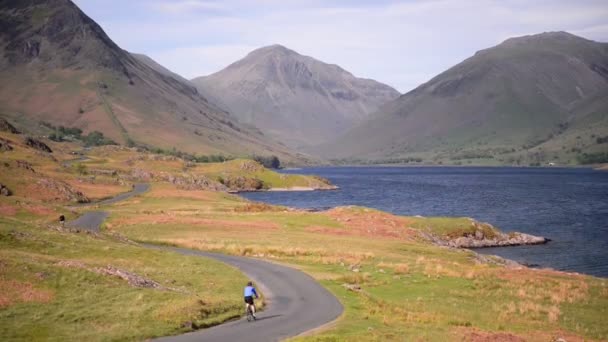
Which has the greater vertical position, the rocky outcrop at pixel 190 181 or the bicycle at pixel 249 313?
the bicycle at pixel 249 313

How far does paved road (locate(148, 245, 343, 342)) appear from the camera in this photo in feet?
95.2

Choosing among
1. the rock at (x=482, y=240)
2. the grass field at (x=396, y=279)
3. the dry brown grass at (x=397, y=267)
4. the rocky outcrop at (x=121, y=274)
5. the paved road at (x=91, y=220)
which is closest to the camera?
the grass field at (x=396, y=279)

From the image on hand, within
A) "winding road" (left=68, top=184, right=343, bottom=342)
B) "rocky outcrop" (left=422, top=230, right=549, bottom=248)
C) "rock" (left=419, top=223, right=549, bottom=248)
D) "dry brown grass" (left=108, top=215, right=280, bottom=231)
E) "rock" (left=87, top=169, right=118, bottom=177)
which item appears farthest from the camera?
"rock" (left=87, top=169, right=118, bottom=177)

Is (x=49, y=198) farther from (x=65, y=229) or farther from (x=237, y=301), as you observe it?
(x=237, y=301)

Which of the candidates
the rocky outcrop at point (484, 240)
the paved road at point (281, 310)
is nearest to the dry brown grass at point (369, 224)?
the rocky outcrop at point (484, 240)

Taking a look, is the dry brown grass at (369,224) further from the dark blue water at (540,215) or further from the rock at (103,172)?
the rock at (103,172)

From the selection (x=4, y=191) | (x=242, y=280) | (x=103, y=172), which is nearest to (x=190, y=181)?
(x=103, y=172)

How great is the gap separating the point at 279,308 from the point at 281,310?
0.64 m

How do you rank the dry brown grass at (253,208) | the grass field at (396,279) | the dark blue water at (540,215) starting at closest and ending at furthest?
the grass field at (396,279) < the dark blue water at (540,215) < the dry brown grass at (253,208)

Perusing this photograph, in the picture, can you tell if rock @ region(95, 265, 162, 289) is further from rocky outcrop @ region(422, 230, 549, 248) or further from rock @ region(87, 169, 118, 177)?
rock @ region(87, 169, 118, 177)

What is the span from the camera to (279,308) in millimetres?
36094

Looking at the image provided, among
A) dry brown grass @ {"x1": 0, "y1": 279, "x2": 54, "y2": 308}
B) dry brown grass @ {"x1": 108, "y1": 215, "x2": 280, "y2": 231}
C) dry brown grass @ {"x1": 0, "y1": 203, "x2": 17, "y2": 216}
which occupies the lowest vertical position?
dry brown grass @ {"x1": 108, "y1": 215, "x2": 280, "y2": 231}

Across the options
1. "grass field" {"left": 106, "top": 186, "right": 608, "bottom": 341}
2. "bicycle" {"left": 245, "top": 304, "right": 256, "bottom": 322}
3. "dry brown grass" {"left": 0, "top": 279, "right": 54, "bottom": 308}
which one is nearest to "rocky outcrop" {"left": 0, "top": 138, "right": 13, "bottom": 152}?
"grass field" {"left": 106, "top": 186, "right": 608, "bottom": 341}

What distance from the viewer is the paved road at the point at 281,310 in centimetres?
2902
